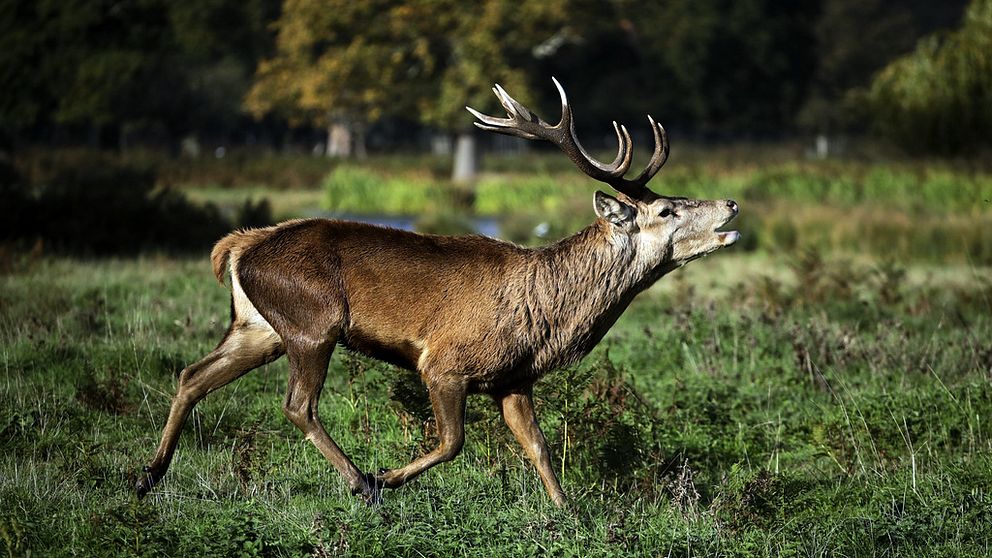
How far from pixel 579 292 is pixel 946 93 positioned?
1928 centimetres

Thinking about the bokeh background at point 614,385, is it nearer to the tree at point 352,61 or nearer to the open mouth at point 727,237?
the open mouth at point 727,237

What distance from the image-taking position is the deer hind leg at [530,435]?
22.2ft

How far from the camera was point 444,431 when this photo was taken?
665 centimetres

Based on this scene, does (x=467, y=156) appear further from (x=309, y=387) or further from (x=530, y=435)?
(x=309, y=387)

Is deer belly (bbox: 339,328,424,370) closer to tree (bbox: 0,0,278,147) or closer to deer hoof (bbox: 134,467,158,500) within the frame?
deer hoof (bbox: 134,467,158,500)

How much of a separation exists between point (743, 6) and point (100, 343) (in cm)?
5439

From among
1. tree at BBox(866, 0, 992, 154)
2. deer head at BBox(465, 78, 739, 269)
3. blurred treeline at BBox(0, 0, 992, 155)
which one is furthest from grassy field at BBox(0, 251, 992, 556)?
blurred treeline at BBox(0, 0, 992, 155)

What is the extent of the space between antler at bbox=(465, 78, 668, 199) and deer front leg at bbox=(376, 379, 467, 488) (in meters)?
1.37

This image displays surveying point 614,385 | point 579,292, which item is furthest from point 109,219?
point 579,292

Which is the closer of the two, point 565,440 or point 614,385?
point 565,440

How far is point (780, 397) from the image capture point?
9664 millimetres

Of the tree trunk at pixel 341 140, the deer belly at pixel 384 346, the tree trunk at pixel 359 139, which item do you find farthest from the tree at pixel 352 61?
the deer belly at pixel 384 346

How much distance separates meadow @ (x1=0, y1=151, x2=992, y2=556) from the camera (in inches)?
236

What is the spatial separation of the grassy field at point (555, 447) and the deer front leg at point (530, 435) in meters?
0.09
